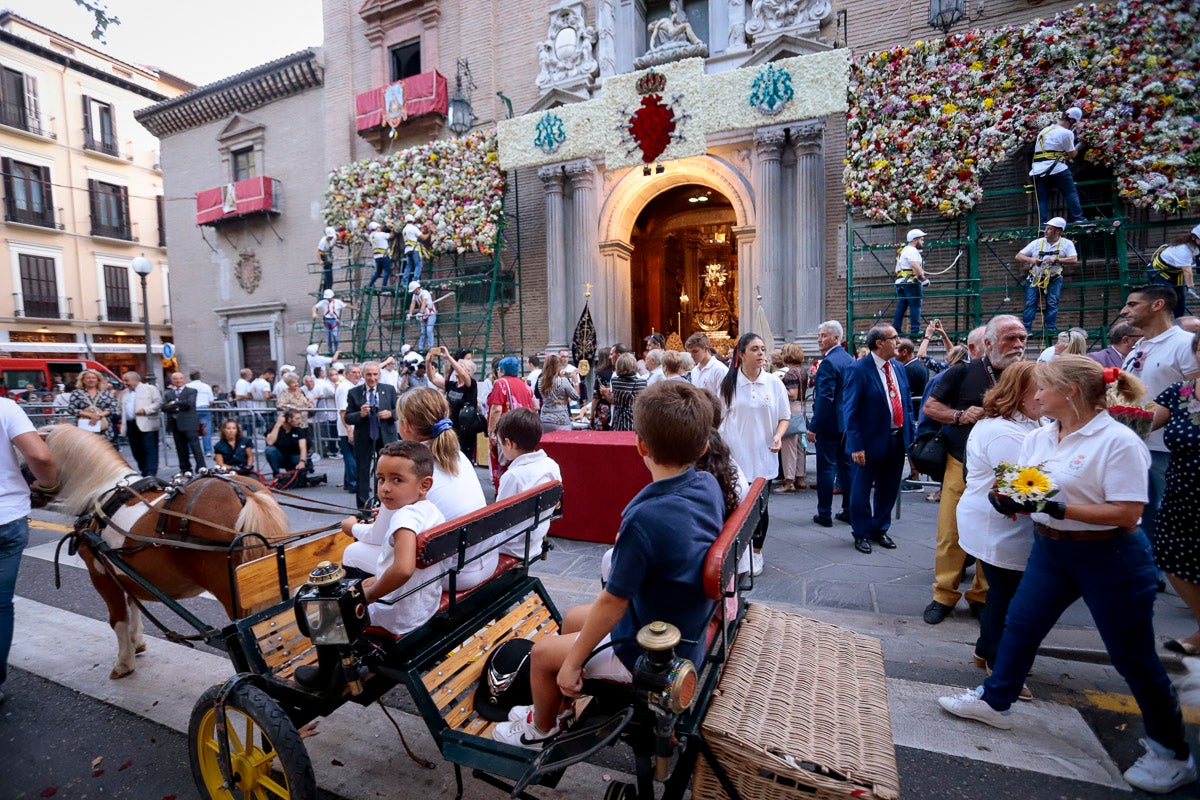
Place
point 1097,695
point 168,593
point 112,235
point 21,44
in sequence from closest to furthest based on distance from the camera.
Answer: point 1097,695 → point 168,593 → point 21,44 → point 112,235

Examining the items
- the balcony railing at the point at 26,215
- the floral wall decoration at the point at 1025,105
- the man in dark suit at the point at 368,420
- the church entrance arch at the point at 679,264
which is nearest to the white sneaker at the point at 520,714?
the man in dark suit at the point at 368,420

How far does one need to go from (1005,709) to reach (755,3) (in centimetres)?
1369

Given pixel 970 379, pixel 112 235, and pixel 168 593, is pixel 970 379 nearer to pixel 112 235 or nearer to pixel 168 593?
pixel 168 593

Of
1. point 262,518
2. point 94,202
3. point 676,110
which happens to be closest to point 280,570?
point 262,518

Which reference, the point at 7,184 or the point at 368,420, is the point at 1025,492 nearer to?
the point at 368,420

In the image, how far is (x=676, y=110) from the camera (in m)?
11.8

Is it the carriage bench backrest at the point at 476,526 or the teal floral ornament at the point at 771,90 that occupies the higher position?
the teal floral ornament at the point at 771,90

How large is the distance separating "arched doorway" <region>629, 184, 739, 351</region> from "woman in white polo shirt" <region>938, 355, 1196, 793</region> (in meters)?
14.2

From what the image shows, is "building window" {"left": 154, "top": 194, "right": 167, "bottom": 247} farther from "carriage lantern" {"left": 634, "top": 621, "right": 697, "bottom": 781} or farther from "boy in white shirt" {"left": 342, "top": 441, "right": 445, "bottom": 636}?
"carriage lantern" {"left": 634, "top": 621, "right": 697, "bottom": 781}

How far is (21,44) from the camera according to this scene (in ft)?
82.7

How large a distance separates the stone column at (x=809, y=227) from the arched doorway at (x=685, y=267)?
461 centimetres

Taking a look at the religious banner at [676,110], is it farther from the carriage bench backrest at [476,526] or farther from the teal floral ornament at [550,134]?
the carriage bench backrest at [476,526]

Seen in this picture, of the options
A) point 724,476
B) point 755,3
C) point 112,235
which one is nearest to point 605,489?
point 724,476

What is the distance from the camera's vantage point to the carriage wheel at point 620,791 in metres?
1.86
